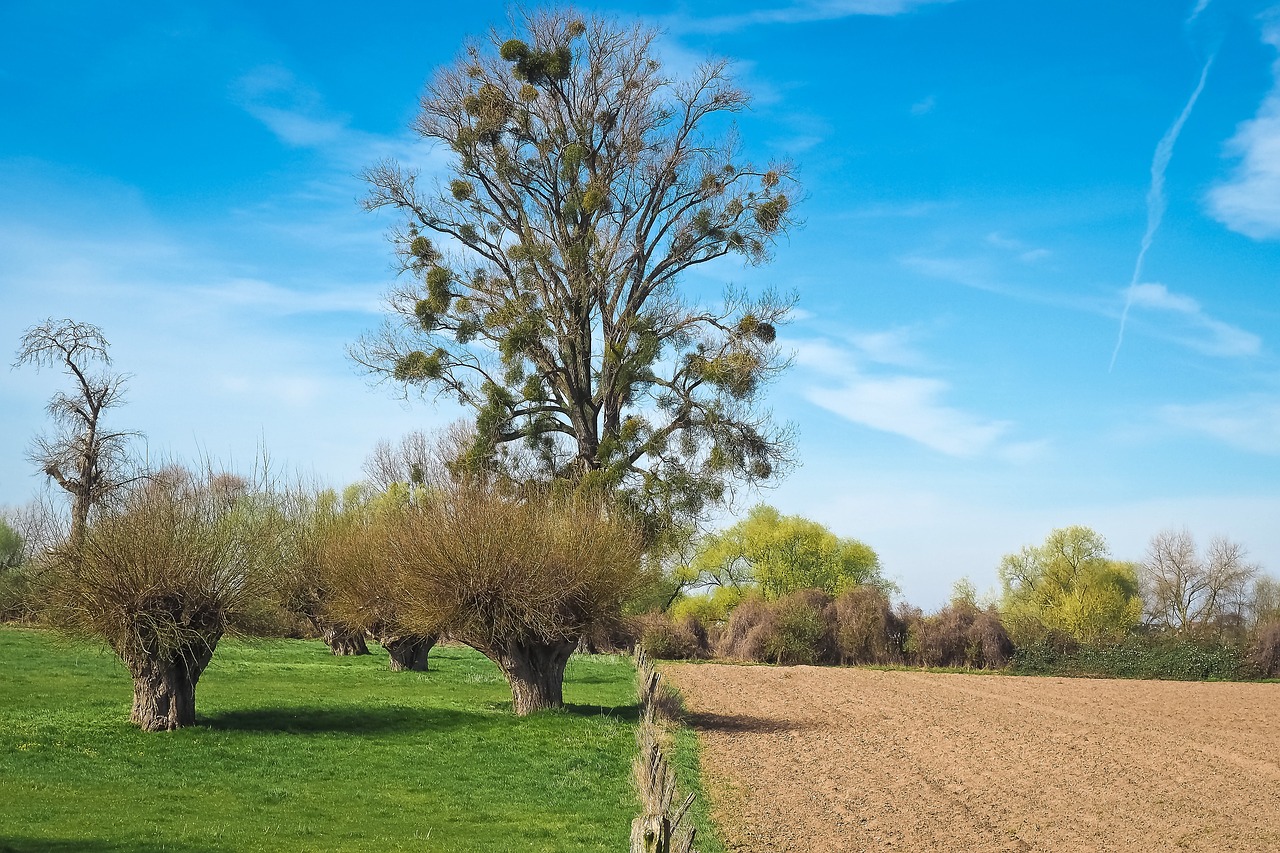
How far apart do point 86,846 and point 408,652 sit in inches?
917

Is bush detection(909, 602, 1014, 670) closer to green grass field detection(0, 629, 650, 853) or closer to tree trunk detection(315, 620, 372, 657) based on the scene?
tree trunk detection(315, 620, 372, 657)

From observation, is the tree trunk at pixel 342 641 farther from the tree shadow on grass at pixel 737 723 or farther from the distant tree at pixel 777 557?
the distant tree at pixel 777 557

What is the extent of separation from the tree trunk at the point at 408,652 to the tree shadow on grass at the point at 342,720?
11.4 m

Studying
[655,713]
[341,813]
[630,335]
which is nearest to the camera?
[341,813]

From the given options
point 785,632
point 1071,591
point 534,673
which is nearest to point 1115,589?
point 1071,591

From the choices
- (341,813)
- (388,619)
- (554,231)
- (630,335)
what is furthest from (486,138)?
(341,813)

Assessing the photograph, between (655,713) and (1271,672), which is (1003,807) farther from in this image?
(1271,672)

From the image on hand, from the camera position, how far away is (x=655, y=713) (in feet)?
71.7

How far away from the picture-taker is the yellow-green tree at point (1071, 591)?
2180 inches

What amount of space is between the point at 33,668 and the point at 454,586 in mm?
14584

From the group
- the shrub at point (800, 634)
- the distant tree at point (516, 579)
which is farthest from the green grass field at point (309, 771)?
the shrub at point (800, 634)

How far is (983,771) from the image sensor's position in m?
16.9

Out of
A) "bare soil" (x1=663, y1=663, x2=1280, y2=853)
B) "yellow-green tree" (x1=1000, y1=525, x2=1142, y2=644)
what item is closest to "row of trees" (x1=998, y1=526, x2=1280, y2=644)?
"yellow-green tree" (x1=1000, y1=525, x2=1142, y2=644)

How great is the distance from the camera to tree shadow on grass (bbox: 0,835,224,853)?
33.8ft
